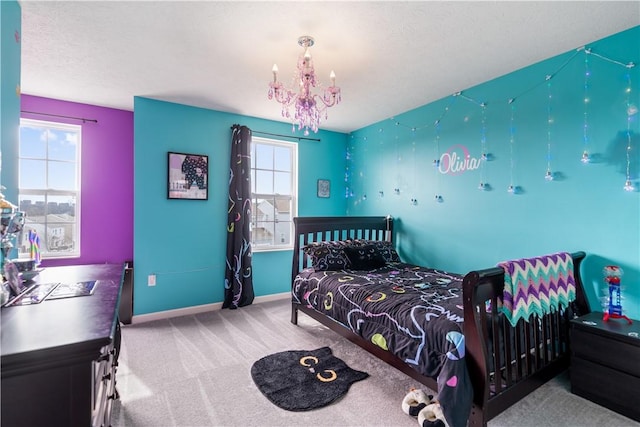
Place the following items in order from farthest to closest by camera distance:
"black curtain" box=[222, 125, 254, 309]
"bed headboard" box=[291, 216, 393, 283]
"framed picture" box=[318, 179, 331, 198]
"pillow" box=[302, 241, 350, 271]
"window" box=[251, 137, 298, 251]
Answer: "framed picture" box=[318, 179, 331, 198] → "window" box=[251, 137, 298, 251] → "black curtain" box=[222, 125, 254, 309] → "bed headboard" box=[291, 216, 393, 283] → "pillow" box=[302, 241, 350, 271]

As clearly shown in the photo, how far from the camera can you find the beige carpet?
5.70 ft

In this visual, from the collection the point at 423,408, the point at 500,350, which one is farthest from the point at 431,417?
the point at 500,350

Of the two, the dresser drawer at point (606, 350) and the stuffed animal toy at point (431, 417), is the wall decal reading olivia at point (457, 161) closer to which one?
the dresser drawer at point (606, 350)

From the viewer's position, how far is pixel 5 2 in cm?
157

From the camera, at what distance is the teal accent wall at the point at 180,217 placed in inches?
130

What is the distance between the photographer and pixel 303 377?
2.17 metres

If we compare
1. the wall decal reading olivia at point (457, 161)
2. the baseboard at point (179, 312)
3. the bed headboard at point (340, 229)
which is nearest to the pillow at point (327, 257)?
the bed headboard at point (340, 229)

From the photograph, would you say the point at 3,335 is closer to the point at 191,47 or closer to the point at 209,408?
the point at 209,408

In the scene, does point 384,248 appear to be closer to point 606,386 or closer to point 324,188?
point 324,188

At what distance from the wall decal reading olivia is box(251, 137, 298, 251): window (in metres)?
1.93

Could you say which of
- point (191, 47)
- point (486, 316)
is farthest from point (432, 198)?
point (191, 47)

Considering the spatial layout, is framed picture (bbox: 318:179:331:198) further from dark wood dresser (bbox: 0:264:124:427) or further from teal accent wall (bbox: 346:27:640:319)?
dark wood dresser (bbox: 0:264:124:427)

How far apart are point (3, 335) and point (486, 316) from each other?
76.4 inches

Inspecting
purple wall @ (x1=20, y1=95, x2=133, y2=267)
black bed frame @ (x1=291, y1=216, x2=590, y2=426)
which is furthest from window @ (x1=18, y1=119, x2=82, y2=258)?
black bed frame @ (x1=291, y1=216, x2=590, y2=426)
